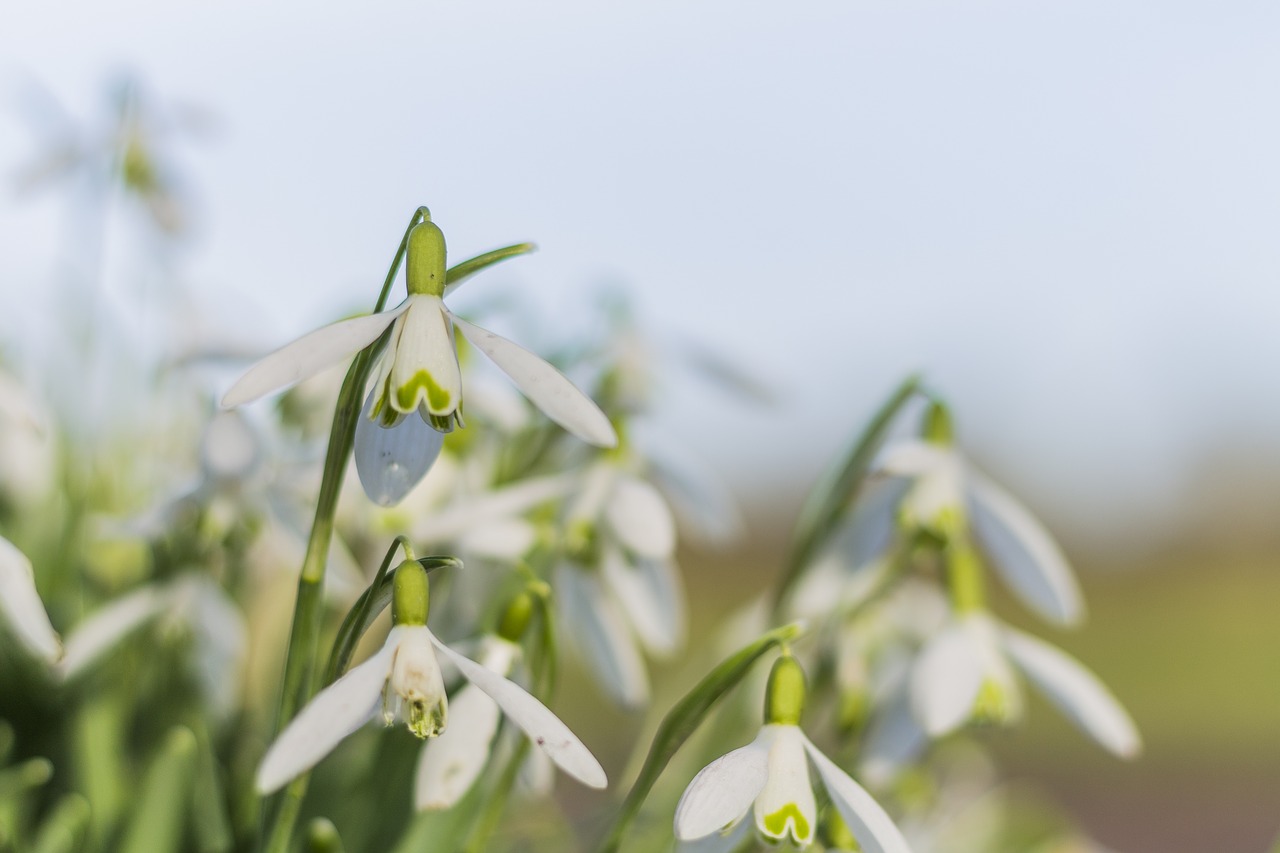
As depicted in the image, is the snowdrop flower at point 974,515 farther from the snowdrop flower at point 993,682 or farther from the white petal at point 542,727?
the white petal at point 542,727

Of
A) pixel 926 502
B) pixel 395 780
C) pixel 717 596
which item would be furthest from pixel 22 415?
pixel 717 596

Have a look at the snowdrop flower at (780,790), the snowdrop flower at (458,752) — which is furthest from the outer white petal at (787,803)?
the snowdrop flower at (458,752)

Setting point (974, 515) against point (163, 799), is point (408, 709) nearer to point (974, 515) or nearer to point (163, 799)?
point (163, 799)

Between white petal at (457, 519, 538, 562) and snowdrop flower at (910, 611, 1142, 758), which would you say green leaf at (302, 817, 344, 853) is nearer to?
white petal at (457, 519, 538, 562)

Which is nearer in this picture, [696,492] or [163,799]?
[163,799]

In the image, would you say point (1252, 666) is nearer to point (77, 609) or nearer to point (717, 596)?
point (717, 596)

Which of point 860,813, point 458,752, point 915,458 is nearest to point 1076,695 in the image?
point 915,458
